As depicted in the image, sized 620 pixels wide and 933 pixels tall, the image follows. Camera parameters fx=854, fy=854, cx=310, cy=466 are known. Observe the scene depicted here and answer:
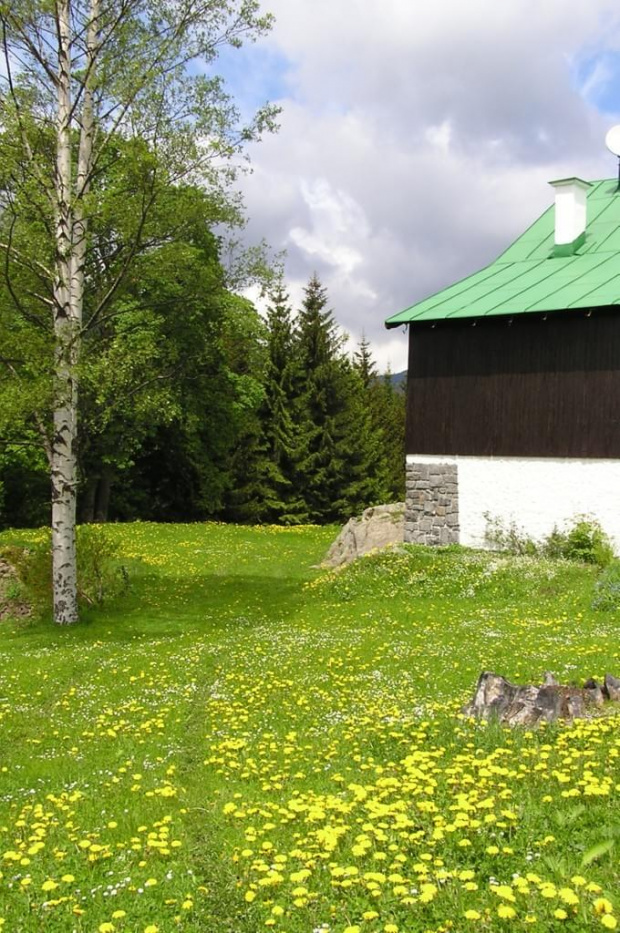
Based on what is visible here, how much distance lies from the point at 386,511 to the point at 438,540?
371 cm

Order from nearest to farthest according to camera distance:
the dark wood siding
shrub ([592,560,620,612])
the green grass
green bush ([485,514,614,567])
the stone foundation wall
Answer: the green grass < shrub ([592,560,620,612]) < green bush ([485,514,614,567]) < the dark wood siding < the stone foundation wall

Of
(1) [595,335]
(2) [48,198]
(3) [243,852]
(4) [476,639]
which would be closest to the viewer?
(3) [243,852]

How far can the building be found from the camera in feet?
76.7

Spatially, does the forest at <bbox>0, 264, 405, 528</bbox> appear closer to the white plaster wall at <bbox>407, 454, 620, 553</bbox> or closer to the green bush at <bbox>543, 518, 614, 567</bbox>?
the white plaster wall at <bbox>407, 454, 620, 553</bbox>

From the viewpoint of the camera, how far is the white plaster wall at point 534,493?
23.1 m

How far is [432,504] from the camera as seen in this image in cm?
2620

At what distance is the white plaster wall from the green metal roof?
431 cm

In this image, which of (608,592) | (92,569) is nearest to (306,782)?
(608,592)

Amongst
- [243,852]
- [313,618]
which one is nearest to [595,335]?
[313,618]

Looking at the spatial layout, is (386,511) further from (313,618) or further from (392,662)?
(392,662)

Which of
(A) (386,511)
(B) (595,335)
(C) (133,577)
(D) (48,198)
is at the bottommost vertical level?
(C) (133,577)

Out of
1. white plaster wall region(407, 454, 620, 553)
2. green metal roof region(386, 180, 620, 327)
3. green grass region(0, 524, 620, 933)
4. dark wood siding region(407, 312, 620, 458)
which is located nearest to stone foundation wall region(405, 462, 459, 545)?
white plaster wall region(407, 454, 620, 553)

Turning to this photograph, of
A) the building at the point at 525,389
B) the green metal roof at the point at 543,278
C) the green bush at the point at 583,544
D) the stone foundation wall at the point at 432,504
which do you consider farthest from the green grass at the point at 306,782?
the green metal roof at the point at 543,278

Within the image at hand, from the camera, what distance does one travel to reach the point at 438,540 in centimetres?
2608
